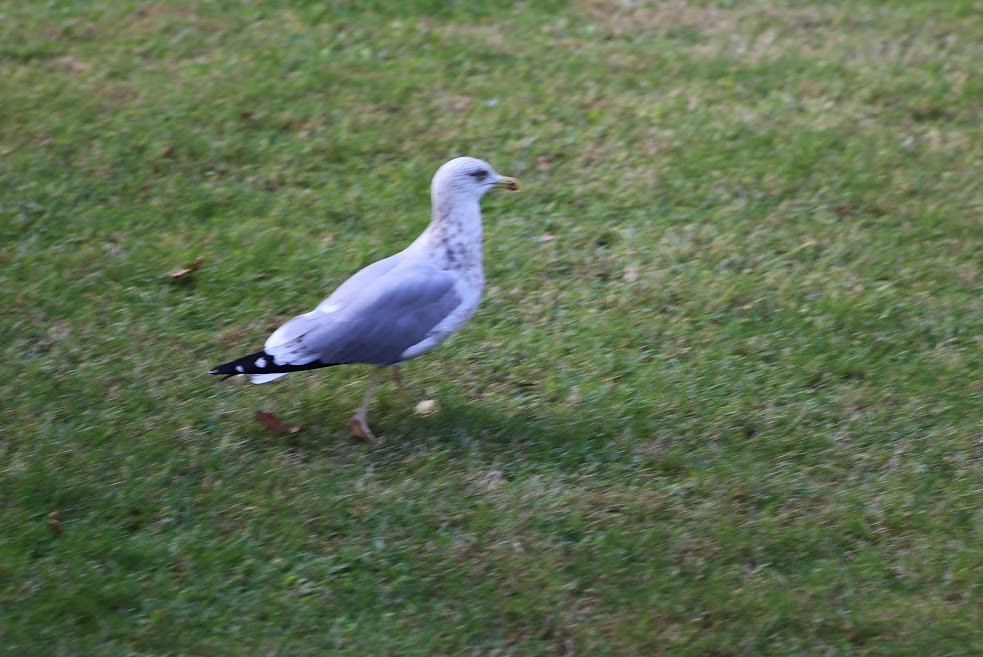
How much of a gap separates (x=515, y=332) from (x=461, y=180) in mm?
918

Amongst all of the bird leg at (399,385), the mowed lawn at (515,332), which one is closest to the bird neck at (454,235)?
the bird leg at (399,385)

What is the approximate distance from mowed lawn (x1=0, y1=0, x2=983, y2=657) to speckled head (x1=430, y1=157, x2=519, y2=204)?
803 millimetres

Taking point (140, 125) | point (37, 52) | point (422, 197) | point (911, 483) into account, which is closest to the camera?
point (911, 483)

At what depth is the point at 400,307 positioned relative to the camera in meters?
4.10

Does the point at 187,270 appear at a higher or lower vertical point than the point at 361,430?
higher

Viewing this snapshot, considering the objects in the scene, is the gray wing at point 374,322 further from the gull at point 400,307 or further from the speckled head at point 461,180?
the speckled head at point 461,180

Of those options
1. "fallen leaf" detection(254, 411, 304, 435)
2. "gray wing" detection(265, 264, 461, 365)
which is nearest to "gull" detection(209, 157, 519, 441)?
"gray wing" detection(265, 264, 461, 365)

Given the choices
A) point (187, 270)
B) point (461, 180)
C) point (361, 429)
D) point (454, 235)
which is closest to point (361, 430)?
point (361, 429)

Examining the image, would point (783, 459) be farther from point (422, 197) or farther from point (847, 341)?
point (422, 197)

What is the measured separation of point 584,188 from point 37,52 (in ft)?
12.6

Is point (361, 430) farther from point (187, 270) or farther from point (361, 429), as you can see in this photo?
point (187, 270)

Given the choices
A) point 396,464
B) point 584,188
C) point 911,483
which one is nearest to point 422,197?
point 584,188

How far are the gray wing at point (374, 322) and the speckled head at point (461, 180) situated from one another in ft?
1.04

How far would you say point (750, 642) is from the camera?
3.32 m
